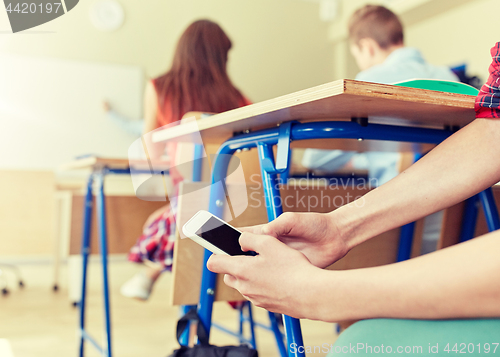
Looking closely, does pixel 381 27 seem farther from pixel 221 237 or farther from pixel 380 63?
pixel 221 237

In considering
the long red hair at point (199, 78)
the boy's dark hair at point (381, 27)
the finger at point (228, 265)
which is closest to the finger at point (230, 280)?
the finger at point (228, 265)


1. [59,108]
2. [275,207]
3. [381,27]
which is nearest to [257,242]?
[275,207]

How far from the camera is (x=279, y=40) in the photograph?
5262mm

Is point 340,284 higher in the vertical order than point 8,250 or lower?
higher

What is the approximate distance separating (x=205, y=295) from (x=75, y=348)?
1130 millimetres

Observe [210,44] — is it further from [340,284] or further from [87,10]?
[87,10]

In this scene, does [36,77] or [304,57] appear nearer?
[36,77]

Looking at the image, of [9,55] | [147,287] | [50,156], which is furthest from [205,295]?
[9,55]

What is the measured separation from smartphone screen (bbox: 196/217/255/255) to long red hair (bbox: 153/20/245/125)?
130 centimetres

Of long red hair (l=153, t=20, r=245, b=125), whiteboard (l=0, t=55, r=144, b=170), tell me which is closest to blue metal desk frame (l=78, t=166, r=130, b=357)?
long red hair (l=153, t=20, r=245, b=125)

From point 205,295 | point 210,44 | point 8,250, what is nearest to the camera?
point 205,295

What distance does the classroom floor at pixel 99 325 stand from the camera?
72.0 inches

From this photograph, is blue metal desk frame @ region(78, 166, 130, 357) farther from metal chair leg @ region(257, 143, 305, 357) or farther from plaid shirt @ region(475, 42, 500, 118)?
plaid shirt @ region(475, 42, 500, 118)

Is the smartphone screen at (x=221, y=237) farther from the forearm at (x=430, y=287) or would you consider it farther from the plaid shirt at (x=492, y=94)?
the plaid shirt at (x=492, y=94)
